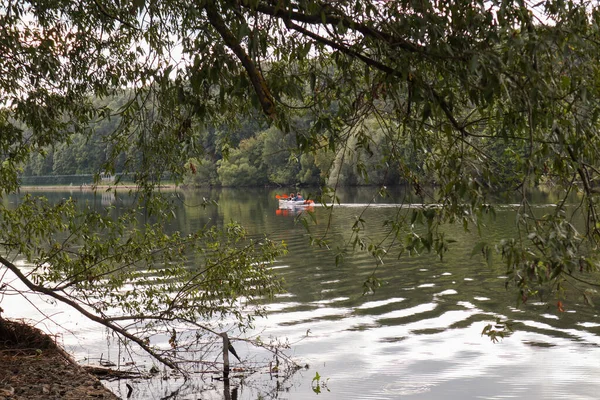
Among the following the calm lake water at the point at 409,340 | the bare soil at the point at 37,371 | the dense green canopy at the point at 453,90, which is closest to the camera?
the dense green canopy at the point at 453,90

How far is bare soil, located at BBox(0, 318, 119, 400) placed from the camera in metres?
7.83

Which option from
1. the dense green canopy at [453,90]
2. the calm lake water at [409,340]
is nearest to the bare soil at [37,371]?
the calm lake water at [409,340]

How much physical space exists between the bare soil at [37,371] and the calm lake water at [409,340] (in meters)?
0.80

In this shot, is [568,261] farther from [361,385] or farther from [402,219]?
[361,385]

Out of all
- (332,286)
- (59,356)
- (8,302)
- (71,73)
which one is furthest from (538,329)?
(8,302)

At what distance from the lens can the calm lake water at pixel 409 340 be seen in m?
9.51

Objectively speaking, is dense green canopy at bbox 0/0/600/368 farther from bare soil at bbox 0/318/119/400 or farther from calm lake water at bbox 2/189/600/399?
bare soil at bbox 0/318/119/400

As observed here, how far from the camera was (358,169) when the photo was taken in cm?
528

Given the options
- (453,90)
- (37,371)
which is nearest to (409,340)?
(37,371)

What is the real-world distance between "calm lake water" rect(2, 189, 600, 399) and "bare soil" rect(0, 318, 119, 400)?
799 millimetres

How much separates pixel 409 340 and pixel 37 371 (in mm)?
5896

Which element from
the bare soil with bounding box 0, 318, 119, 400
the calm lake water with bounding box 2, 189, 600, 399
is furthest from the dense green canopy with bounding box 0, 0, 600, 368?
the bare soil with bounding box 0, 318, 119, 400

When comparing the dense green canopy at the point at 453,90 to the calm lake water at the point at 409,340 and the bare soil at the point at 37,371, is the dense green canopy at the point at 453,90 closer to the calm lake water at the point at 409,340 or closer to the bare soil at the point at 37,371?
the calm lake water at the point at 409,340

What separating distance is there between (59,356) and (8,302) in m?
7.78
